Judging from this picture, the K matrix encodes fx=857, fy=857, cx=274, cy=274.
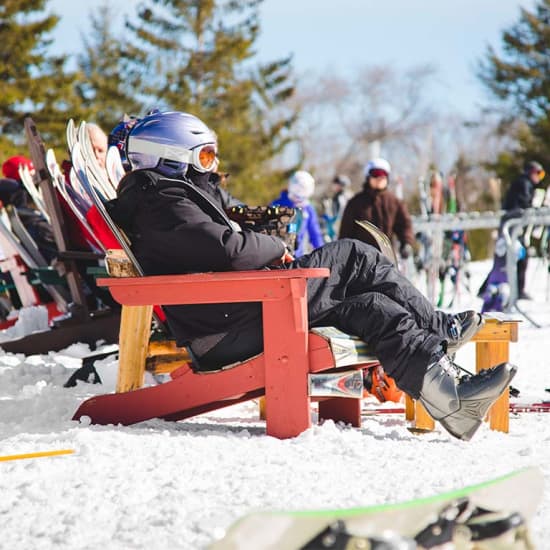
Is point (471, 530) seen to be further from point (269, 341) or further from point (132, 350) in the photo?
point (132, 350)

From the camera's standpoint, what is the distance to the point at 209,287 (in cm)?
338

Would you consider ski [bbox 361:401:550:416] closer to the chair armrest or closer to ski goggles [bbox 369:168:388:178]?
the chair armrest

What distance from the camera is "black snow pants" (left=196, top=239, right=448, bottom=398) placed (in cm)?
323

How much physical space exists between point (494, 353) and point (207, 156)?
4.93 feet

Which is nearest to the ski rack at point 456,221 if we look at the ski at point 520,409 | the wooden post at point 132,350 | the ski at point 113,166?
the ski at point 113,166

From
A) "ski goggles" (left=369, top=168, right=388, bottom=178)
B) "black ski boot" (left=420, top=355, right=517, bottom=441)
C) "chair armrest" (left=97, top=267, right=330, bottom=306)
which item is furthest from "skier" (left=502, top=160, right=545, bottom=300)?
"chair armrest" (left=97, top=267, right=330, bottom=306)

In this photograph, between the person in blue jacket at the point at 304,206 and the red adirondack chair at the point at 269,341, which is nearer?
the red adirondack chair at the point at 269,341

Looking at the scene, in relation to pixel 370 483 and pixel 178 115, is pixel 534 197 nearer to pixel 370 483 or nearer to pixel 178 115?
pixel 178 115

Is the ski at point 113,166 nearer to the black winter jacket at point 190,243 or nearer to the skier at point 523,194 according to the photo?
the black winter jacket at point 190,243

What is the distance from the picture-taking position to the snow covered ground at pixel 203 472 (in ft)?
7.42

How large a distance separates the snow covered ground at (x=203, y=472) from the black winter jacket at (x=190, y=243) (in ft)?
1.46

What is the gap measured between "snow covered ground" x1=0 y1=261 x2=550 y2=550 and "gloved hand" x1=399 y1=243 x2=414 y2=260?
5.23 m

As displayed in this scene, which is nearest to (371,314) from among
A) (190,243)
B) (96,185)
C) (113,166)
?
(190,243)

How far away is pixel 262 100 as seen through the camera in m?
26.7
